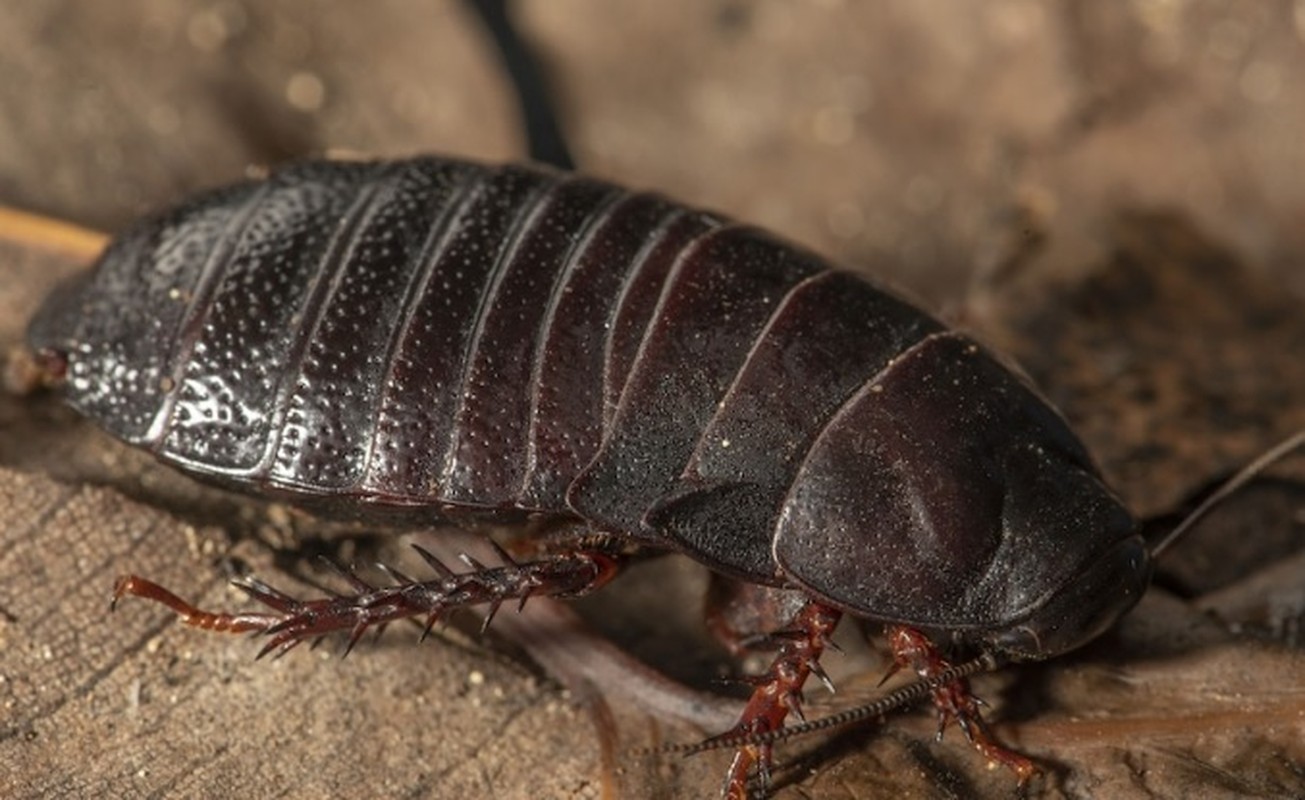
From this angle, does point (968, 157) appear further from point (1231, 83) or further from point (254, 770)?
point (254, 770)

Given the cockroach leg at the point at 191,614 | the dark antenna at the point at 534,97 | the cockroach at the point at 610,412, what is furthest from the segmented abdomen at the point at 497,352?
the dark antenna at the point at 534,97

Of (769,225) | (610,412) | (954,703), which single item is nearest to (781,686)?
(954,703)

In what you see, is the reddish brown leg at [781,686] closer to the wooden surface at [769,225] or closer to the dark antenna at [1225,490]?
the wooden surface at [769,225]

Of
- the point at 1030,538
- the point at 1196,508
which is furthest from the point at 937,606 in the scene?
the point at 1196,508

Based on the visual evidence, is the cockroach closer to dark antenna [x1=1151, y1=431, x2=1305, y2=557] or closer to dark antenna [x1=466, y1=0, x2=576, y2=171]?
dark antenna [x1=1151, y1=431, x2=1305, y2=557]

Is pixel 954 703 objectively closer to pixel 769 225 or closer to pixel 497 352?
pixel 497 352
